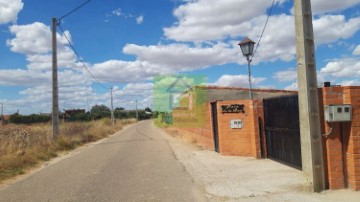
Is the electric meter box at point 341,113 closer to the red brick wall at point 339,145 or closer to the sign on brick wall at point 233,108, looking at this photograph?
the red brick wall at point 339,145

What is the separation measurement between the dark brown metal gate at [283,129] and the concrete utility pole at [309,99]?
2.20 metres

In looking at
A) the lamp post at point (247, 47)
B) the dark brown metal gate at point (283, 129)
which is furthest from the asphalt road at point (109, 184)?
the lamp post at point (247, 47)

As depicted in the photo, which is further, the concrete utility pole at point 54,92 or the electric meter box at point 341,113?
the concrete utility pole at point 54,92

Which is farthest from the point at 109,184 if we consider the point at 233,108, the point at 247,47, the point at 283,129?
the point at 247,47

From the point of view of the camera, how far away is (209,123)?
58.1ft

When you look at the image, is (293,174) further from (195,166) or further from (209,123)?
(209,123)

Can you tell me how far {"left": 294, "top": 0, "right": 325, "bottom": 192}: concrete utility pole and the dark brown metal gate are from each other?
2201 millimetres

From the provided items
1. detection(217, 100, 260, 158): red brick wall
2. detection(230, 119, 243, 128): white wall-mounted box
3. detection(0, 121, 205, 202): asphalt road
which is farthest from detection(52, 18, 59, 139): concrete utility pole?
detection(230, 119, 243, 128): white wall-mounted box

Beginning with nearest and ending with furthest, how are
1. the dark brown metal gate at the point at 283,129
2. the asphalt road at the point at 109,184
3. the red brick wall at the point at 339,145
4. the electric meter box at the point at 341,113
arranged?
the electric meter box at the point at 341,113
the red brick wall at the point at 339,145
the asphalt road at the point at 109,184
the dark brown metal gate at the point at 283,129

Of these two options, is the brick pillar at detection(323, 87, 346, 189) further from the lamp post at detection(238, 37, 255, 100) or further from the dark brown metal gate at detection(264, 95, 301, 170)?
the lamp post at detection(238, 37, 255, 100)

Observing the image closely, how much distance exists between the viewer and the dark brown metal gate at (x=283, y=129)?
10.1 meters

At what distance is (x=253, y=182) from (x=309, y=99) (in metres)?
2.40

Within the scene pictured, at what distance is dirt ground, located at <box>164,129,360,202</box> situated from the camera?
727 cm

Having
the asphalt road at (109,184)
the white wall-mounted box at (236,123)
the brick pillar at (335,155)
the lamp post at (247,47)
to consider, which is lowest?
the asphalt road at (109,184)
